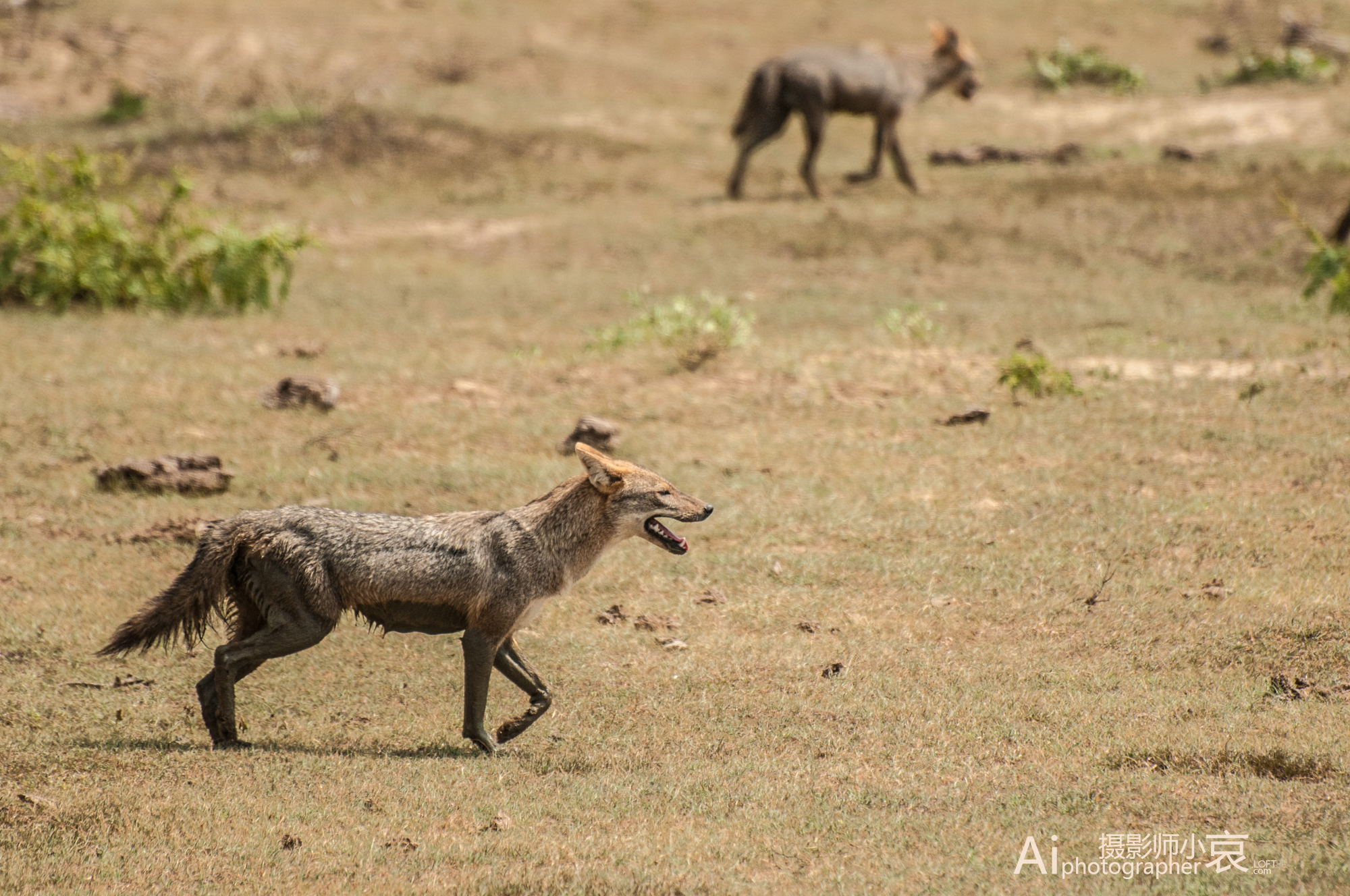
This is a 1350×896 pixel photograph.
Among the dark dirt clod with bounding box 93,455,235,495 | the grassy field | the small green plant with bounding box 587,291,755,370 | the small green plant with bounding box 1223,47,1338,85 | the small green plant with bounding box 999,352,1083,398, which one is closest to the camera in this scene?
the grassy field

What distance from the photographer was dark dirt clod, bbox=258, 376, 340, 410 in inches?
499

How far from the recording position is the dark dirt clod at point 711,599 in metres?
9.16

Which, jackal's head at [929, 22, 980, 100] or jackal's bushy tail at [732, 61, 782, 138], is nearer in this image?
jackal's bushy tail at [732, 61, 782, 138]

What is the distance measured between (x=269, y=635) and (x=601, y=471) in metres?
1.88

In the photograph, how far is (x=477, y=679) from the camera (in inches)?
279

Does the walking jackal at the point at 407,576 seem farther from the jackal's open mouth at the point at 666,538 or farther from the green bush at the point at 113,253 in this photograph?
the green bush at the point at 113,253

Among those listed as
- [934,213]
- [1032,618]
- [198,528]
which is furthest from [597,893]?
[934,213]

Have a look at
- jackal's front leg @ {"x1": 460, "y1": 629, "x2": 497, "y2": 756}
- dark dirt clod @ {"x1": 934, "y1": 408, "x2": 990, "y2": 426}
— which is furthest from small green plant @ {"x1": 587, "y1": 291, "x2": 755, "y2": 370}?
jackal's front leg @ {"x1": 460, "y1": 629, "x2": 497, "y2": 756}

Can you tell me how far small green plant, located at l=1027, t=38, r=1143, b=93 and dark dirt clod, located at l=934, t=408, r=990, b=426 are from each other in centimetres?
1576

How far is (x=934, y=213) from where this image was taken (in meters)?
19.6

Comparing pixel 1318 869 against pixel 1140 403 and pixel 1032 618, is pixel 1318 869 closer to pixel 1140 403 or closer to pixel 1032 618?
pixel 1032 618

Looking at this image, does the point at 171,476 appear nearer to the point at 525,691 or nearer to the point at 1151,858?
the point at 525,691

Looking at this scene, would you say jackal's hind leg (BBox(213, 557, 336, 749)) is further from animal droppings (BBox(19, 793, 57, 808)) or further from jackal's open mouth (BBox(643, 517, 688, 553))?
jackal's open mouth (BBox(643, 517, 688, 553))

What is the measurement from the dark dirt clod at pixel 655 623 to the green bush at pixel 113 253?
27.6ft
